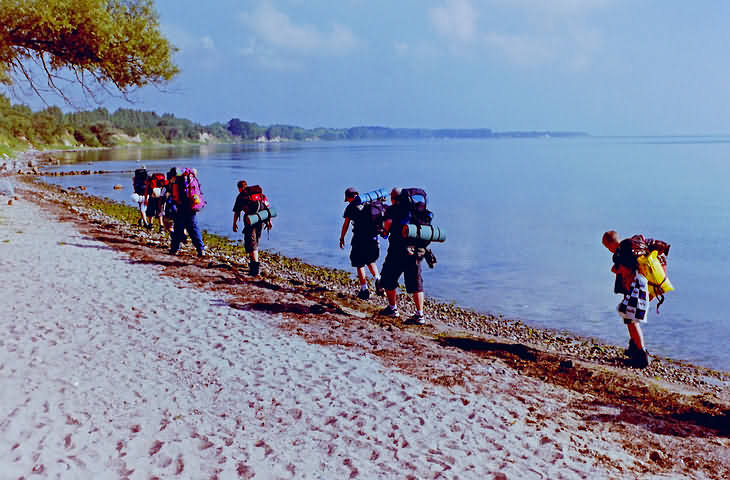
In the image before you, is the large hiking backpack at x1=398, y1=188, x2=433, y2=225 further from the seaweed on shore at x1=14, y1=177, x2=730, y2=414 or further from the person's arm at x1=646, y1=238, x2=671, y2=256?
the person's arm at x1=646, y1=238, x2=671, y2=256

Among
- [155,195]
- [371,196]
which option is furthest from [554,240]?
[155,195]

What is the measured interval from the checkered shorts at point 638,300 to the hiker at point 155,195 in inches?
556

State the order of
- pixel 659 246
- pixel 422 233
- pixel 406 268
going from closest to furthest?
1. pixel 659 246
2. pixel 422 233
3. pixel 406 268

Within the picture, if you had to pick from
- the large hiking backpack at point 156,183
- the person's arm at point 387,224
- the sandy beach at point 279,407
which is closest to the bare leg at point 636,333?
the sandy beach at point 279,407

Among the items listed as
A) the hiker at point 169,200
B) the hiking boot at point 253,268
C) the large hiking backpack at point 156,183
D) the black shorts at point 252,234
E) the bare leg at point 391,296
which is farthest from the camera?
the large hiking backpack at point 156,183

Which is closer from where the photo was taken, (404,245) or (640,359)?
(640,359)

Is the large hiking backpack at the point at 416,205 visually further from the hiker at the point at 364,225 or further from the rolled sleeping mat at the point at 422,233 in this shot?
the hiker at the point at 364,225

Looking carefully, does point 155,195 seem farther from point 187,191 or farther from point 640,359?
point 640,359

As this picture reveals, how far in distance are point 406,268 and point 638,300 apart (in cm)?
366

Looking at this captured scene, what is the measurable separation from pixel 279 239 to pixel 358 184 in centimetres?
2954

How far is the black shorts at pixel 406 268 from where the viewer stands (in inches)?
385

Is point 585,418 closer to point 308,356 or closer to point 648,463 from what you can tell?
point 648,463

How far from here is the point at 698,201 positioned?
38344 mm

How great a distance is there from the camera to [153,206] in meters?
19.5
